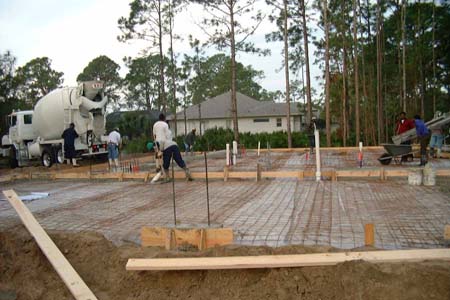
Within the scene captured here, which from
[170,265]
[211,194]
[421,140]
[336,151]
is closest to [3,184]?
[211,194]

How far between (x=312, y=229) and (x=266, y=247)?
3.58 feet

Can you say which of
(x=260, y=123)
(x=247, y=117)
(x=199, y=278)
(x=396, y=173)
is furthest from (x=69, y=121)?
(x=260, y=123)

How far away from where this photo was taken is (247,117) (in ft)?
120

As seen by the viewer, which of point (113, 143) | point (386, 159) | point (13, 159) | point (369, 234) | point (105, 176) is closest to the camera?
point (369, 234)

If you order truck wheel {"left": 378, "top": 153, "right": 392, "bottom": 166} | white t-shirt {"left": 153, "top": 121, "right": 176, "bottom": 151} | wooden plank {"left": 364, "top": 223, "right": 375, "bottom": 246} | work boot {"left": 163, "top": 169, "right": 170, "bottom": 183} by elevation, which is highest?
white t-shirt {"left": 153, "top": 121, "right": 176, "bottom": 151}

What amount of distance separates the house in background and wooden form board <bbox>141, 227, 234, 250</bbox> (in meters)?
30.1

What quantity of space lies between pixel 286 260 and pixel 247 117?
33126 mm

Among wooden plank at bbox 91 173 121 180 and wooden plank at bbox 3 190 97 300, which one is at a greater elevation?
wooden plank at bbox 91 173 121 180

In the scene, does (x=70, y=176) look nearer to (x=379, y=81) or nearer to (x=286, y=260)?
(x=286, y=260)

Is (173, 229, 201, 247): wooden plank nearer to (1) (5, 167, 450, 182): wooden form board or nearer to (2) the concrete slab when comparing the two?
(2) the concrete slab

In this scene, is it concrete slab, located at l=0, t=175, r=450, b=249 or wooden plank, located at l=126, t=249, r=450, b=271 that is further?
concrete slab, located at l=0, t=175, r=450, b=249

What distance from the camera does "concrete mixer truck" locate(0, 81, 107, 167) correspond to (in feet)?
50.8

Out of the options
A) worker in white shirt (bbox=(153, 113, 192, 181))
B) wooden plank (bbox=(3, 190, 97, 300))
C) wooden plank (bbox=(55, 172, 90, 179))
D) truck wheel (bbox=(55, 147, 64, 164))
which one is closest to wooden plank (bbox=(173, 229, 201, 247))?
wooden plank (bbox=(3, 190, 97, 300))

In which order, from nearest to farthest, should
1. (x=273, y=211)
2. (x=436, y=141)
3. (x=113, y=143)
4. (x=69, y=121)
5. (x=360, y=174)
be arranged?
1. (x=273, y=211)
2. (x=360, y=174)
3. (x=436, y=141)
4. (x=113, y=143)
5. (x=69, y=121)
